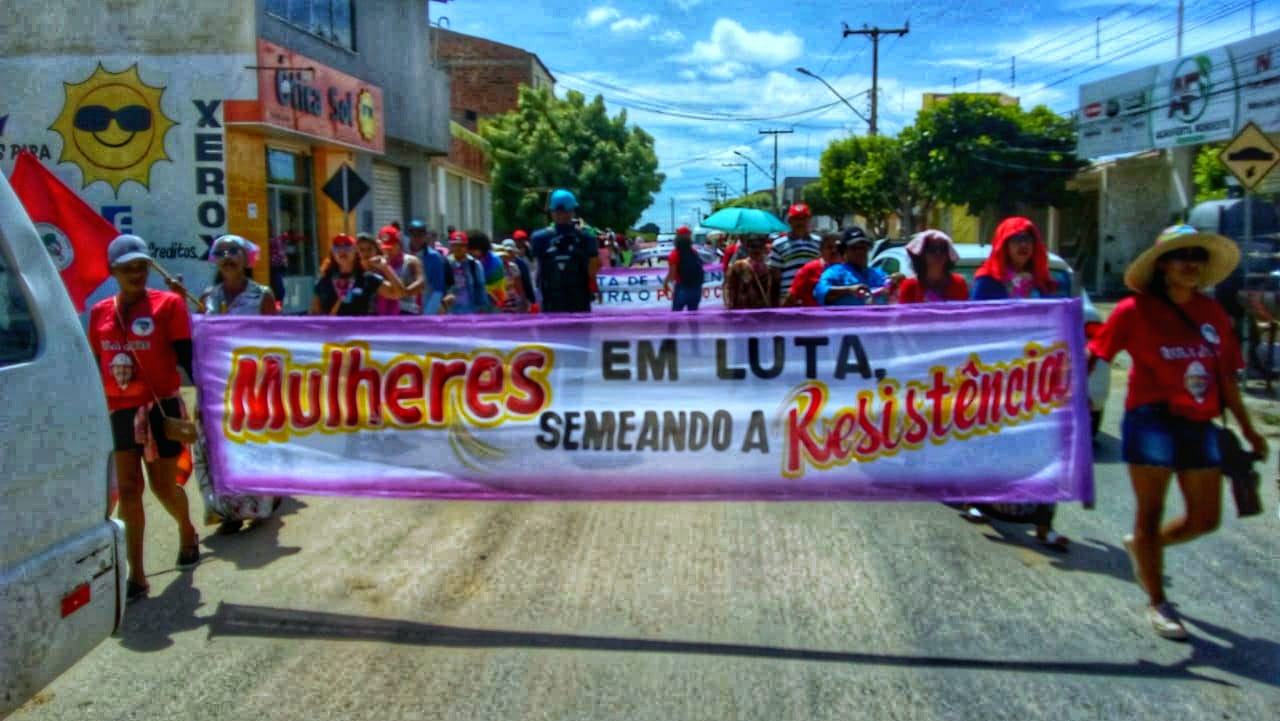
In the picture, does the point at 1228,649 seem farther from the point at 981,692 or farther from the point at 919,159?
the point at 919,159

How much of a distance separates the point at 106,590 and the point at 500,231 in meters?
40.1

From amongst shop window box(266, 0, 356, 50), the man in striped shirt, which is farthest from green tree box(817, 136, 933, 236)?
the man in striped shirt

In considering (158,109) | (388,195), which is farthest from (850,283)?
(388,195)

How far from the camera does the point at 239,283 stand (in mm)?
6680

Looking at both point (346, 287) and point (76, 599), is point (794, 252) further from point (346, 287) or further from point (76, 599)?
point (76, 599)

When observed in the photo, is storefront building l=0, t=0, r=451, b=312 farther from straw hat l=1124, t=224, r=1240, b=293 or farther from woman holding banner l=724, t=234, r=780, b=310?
straw hat l=1124, t=224, r=1240, b=293

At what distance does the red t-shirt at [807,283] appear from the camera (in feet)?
27.3

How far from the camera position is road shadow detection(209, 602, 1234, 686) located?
4438 millimetres

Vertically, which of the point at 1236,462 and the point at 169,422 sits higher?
the point at 169,422

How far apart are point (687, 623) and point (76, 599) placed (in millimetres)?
2645

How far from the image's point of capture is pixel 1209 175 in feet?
90.5

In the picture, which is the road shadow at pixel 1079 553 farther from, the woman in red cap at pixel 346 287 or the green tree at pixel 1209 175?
the green tree at pixel 1209 175

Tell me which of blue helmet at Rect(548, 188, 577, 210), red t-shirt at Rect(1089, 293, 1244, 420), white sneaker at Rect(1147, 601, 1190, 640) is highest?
blue helmet at Rect(548, 188, 577, 210)

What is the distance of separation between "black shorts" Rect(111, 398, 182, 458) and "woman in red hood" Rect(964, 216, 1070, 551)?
14.5 feet
